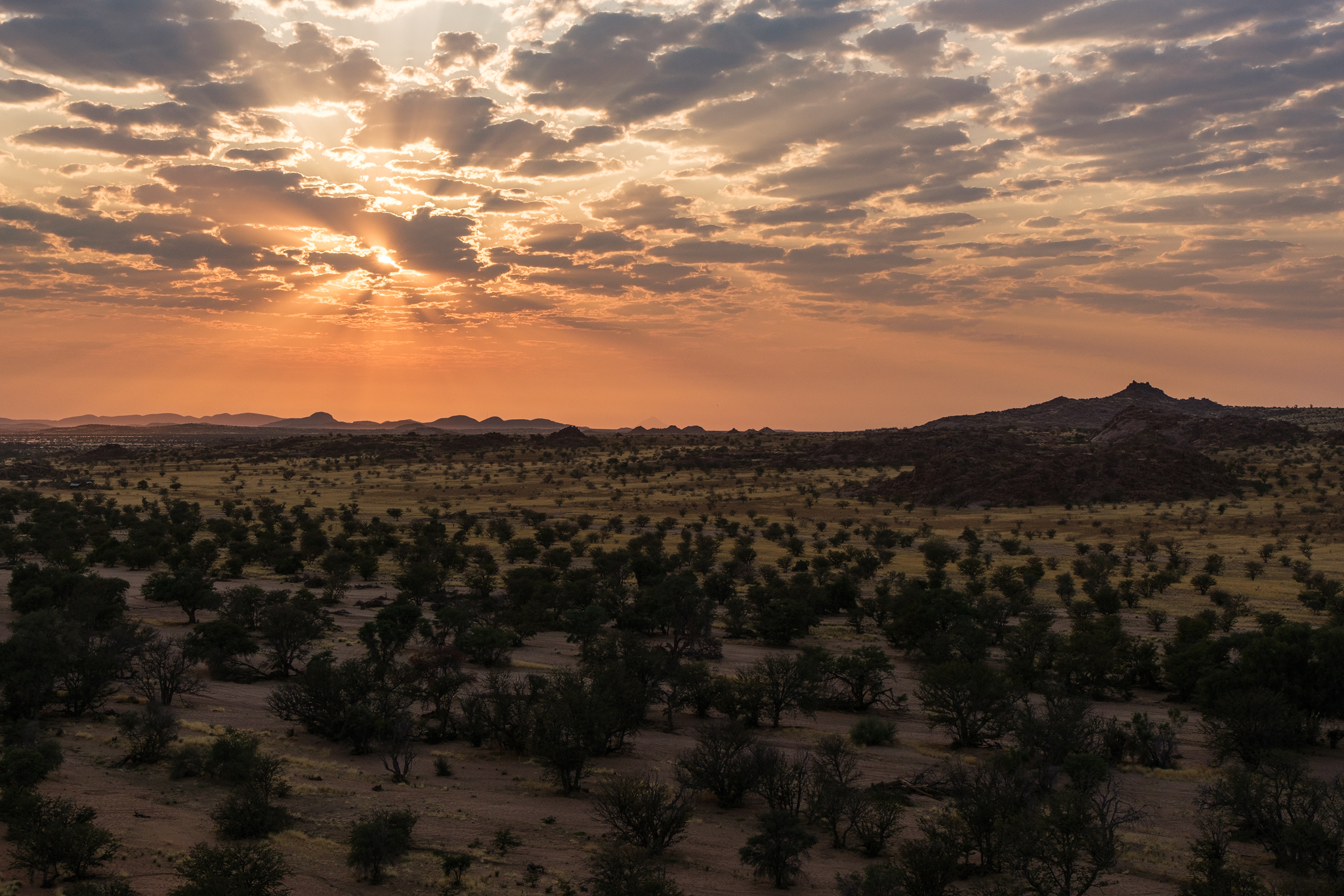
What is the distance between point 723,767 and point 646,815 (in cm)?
350

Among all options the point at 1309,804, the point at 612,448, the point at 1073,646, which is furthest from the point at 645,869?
the point at 612,448

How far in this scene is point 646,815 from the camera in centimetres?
1803

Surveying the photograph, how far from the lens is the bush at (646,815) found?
18.1 meters

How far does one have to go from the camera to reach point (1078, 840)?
15.8 metres

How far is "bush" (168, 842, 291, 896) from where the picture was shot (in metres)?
13.6

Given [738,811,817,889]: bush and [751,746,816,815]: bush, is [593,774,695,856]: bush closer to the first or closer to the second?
[738,811,817,889]: bush

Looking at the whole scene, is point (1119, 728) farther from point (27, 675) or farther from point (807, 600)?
point (27, 675)

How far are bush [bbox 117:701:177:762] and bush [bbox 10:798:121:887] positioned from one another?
17.6 feet

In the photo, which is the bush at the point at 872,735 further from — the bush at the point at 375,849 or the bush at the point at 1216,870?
the bush at the point at 375,849

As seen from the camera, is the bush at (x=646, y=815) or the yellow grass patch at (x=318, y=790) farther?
the yellow grass patch at (x=318, y=790)

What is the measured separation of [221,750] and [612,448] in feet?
496

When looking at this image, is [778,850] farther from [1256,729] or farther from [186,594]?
[186,594]

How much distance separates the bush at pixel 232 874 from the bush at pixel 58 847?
5.19 ft

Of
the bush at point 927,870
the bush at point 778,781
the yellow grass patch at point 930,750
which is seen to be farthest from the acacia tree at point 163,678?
the yellow grass patch at point 930,750
